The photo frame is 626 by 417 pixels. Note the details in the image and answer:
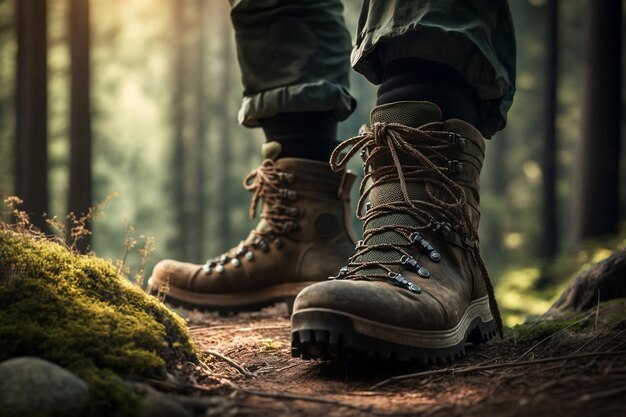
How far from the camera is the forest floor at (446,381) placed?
4.54 feet

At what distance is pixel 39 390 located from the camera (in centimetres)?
134

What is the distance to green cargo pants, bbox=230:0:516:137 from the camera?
7.26ft

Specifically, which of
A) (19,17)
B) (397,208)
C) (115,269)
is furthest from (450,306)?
(19,17)

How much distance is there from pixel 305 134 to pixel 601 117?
5910 mm

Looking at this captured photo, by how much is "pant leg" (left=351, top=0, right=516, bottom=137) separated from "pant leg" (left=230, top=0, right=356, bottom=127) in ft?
2.15

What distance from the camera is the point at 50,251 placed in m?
2.02

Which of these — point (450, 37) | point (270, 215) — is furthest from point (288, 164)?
point (450, 37)

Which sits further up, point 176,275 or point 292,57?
point 292,57

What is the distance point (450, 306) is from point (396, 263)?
0.22m

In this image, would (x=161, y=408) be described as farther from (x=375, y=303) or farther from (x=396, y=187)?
(x=396, y=187)

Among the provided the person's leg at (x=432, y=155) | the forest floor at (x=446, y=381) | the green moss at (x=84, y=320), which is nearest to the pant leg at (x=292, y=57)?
the person's leg at (x=432, y=155)

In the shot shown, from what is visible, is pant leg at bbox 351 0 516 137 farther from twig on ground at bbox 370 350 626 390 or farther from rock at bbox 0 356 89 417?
rock at bbox 0 356 89 417

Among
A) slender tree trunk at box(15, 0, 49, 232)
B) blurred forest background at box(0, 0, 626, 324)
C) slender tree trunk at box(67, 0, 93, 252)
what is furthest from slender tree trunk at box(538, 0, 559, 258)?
slender tree trunk at box(15, 0, 49, 232)

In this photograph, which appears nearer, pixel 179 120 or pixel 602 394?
pixel 602 394
